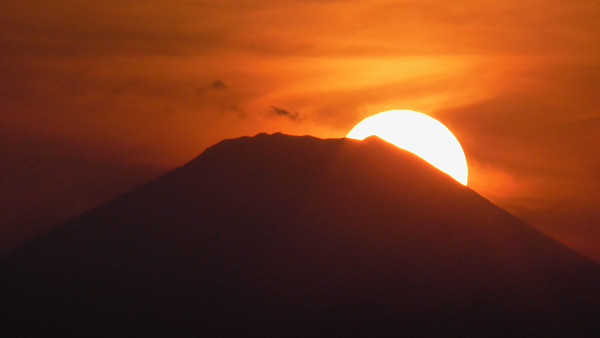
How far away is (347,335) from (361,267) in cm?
284

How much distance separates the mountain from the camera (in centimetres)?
2214

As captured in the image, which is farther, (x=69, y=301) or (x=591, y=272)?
(x=591, y=272)

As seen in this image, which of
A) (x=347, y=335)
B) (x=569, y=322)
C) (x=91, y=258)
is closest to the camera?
(x=347, y=335)

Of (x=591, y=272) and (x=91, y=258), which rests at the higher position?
(x=591, y=272)

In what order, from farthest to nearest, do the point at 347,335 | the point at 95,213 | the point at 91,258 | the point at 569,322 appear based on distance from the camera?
the point at 95,213 < the point at 91,258 < the point at 569,322 < the point at 347,335

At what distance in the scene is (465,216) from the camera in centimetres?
2639

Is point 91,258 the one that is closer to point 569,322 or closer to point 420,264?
point 420,264

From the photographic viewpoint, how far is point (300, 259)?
23.8 metres

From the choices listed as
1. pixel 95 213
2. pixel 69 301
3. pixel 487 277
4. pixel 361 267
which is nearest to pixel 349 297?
pixel 361 267

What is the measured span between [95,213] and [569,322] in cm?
1684

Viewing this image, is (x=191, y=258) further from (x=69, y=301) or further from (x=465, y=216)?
(x=465, y=216)

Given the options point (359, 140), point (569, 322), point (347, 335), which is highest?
point (359, 140)

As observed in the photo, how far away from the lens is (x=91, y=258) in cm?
2555

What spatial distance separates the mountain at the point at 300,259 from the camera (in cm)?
2214
